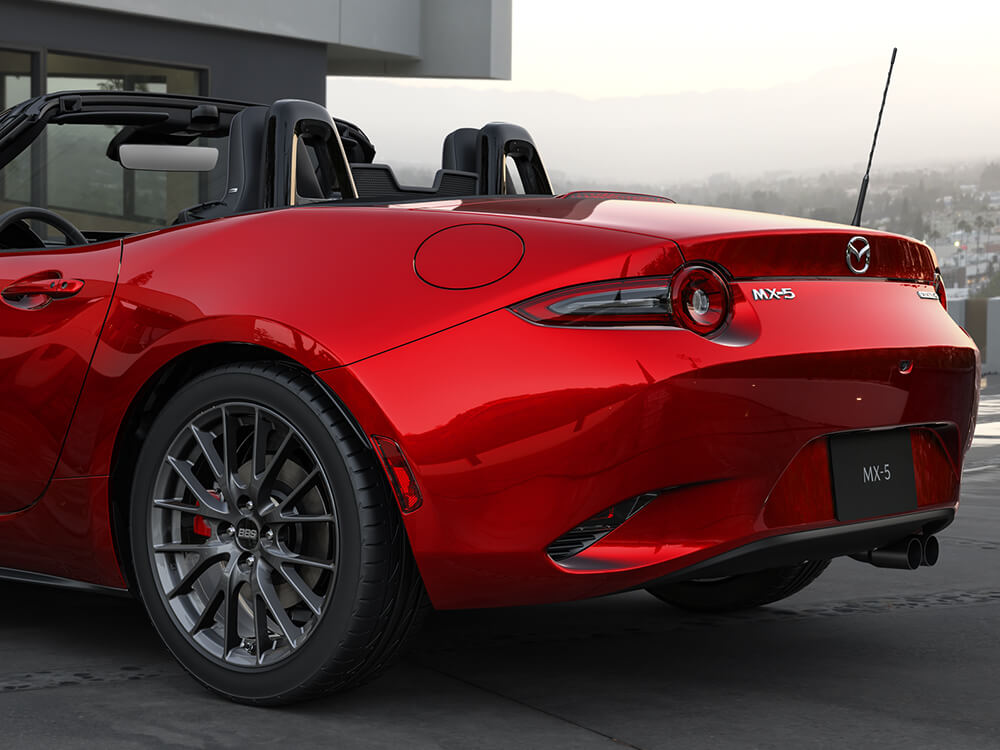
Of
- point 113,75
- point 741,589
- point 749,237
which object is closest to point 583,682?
point 741,589

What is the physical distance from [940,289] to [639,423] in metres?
1.26

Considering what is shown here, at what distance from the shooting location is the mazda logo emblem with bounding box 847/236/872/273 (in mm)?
3328

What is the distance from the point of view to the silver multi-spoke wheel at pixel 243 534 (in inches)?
127

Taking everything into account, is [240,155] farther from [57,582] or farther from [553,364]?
A: [553,364]

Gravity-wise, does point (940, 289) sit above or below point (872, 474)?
above

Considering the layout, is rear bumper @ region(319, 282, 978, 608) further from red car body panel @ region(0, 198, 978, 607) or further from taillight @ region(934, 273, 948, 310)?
taillight @ region(934, 273, 948, 310)

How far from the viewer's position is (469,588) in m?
3.06

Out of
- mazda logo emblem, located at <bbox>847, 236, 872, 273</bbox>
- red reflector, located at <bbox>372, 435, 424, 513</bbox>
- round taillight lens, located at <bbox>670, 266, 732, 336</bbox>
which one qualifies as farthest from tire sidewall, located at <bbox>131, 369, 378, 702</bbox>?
mazda logo emblem, located at <bbox>847, 236, 872, 273</bbox>

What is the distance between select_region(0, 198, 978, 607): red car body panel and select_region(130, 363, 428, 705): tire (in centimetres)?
10

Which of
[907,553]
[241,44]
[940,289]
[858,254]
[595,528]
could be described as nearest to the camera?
[595,528]

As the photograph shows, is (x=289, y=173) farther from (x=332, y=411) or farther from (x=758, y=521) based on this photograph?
(x=758, y=521)

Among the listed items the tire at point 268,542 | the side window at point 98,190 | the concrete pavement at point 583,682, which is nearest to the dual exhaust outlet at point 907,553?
the concrete pavement at point 583,682

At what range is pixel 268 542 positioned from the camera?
328cm

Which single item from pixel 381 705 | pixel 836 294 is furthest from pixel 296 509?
pixel 836 294
